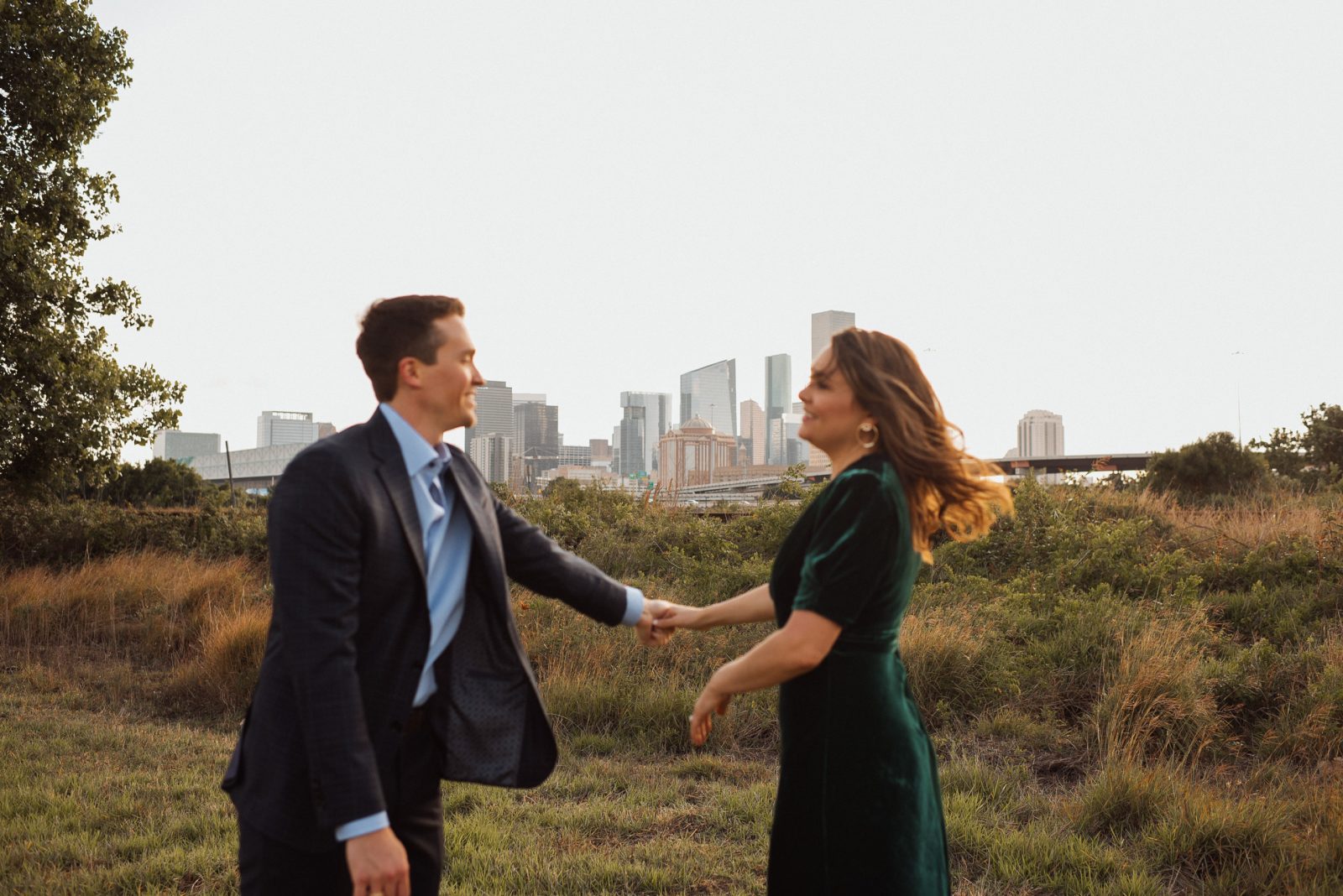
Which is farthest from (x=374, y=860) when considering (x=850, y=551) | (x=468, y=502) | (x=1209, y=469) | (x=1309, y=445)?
(x=1309, y=445)

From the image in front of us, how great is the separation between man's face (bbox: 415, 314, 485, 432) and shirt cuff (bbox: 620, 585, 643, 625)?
958 mm

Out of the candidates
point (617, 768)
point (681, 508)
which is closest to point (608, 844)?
point (617, 768)

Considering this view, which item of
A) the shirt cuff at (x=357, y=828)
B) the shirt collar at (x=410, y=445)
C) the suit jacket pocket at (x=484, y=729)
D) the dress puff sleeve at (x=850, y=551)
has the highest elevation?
the shirt collar at (x=410, y=445)

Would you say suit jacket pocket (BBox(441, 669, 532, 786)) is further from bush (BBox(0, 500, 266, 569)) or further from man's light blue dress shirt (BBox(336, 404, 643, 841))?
bush (BBox(0, 500, 266, 569))

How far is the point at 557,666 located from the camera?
779 centimetres

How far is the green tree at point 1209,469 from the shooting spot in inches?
858

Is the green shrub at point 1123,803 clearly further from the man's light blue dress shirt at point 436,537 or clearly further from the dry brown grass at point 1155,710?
the man's light blue dress shirt at point 436,537

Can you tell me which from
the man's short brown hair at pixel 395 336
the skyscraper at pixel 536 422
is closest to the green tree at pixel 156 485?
the man's short brown hair at pixel 395 336

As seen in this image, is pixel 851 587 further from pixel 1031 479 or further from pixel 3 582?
pixel 3 582

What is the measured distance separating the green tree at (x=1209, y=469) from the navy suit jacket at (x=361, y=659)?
857 inches

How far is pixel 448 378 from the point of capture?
2.38m

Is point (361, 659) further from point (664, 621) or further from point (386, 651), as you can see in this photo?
point (664, 621)

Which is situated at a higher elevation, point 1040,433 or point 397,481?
point 1040,433

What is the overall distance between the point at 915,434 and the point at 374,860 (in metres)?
1.53
